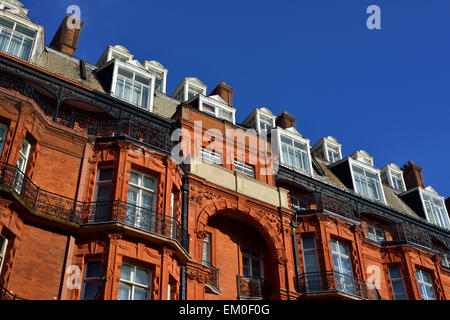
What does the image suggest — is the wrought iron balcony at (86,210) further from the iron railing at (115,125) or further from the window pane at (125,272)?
the iron railing at (115,125)

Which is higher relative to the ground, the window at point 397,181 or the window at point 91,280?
the window at point 397,181

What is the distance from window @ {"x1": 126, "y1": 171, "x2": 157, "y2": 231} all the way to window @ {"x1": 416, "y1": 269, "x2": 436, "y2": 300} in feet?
48.7

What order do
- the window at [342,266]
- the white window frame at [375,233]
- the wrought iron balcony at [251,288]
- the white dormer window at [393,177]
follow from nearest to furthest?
the wrought iron balcony at [251,288] < the window at [342,266] < the white window frame at [375,233] < the white dormer window at [393,177]

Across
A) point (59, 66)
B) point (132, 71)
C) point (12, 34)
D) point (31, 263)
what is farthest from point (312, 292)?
point (12, 34)

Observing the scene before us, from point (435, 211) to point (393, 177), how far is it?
15.0 feet

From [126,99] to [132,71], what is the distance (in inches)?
69.0

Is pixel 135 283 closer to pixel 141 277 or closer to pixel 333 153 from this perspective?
pixel 141 277

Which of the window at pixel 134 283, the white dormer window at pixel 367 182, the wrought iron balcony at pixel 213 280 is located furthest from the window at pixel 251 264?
the white dormer window at pixel 367 182

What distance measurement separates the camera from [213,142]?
84.1 ft

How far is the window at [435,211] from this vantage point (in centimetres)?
3516

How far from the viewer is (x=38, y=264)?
17594 millimetres
